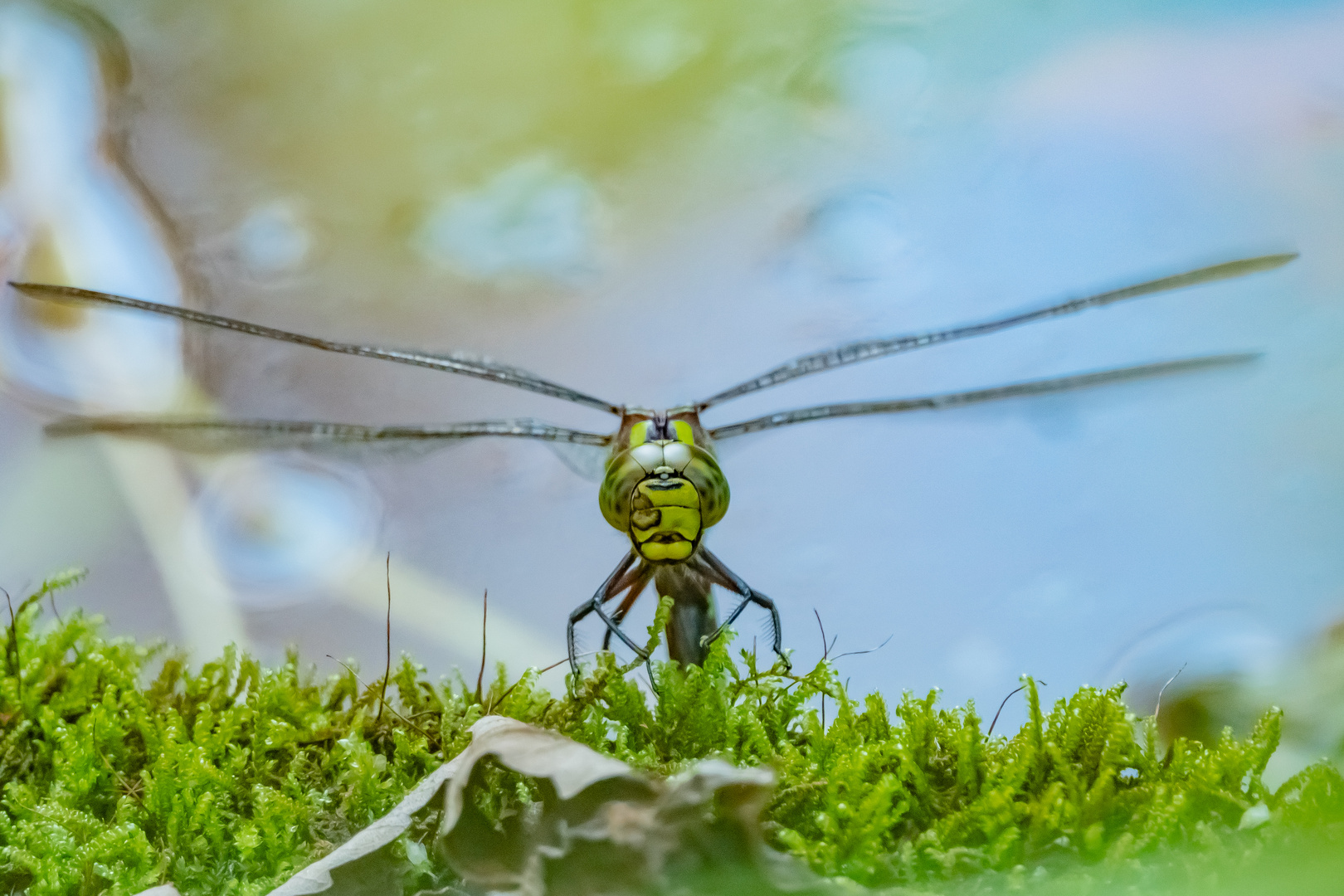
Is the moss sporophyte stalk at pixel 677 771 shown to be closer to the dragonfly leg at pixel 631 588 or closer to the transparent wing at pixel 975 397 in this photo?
the dragonfly leg at pixel 631 588

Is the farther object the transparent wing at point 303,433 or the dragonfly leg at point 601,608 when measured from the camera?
the transparent wing at point 303,433

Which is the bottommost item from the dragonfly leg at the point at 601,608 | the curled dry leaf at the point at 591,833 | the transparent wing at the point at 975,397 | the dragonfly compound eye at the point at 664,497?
the curled dry leaf at the point at 591,833

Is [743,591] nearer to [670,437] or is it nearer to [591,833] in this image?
[670,437]

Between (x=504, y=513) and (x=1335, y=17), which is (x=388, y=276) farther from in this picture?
(x=1335, y=17)

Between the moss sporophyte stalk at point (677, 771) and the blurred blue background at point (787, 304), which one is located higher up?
the blurred blue background at point (787, 304)

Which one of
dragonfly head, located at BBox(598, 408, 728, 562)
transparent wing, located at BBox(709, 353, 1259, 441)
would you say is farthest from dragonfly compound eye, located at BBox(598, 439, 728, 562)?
transparent wing, located at BBox(709, 353, 1259, 441)

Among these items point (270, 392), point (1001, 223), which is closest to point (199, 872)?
point (270, 392)

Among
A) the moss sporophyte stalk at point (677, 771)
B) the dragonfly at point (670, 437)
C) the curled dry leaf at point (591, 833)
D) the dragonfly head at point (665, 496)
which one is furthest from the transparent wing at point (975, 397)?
the curled dry leaf at point (591, 833)
